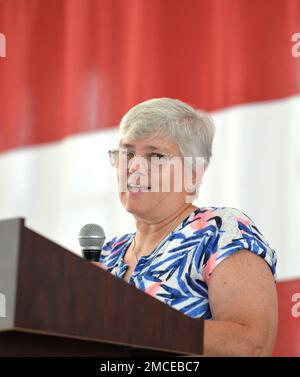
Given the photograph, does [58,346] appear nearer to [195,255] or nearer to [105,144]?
[195,255]

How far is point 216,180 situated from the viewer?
2529 mm

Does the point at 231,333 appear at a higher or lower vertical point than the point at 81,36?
lower

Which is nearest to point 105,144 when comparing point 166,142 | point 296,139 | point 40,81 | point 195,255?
point 40,81

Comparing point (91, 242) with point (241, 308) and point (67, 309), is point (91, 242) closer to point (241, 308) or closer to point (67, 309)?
point (241, 308)

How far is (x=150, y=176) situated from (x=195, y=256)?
0.24 metres

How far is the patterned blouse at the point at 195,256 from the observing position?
4.41 feet

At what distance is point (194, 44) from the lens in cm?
267

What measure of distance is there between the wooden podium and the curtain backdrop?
Result: 1.57 metres

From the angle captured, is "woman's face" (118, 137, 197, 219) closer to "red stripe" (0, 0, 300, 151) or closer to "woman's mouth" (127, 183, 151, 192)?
"woman's mouth" (127, 183, 151, 192)

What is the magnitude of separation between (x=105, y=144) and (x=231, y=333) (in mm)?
1707

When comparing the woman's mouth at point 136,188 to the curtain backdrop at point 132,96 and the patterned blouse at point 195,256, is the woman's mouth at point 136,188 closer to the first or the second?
the patterned blouse at point 195,256

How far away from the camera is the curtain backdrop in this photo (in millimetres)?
2465

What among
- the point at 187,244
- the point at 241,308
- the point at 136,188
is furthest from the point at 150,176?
the point at 241,308
